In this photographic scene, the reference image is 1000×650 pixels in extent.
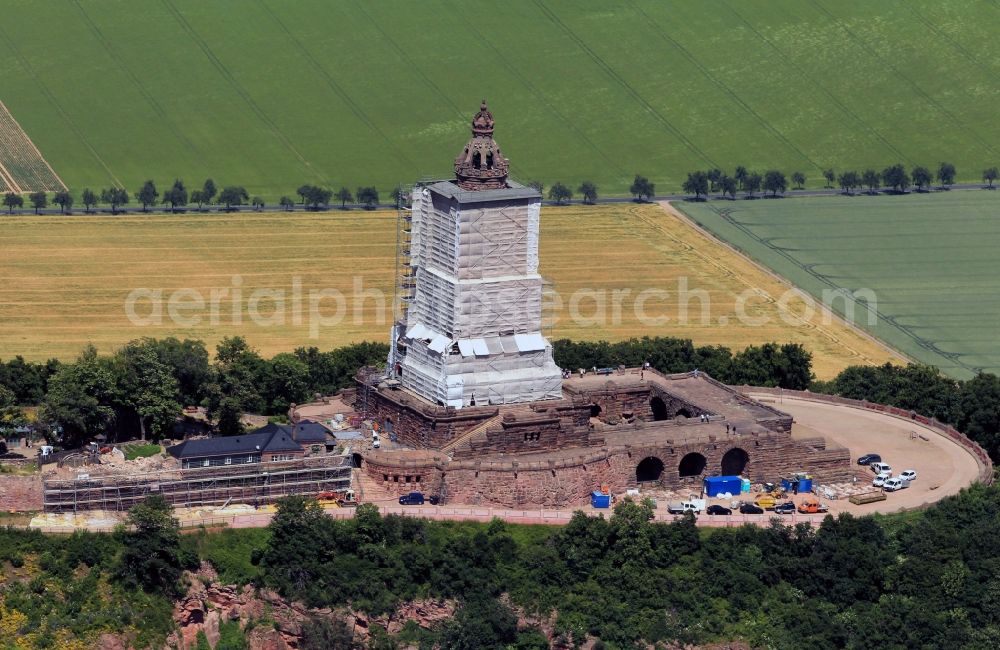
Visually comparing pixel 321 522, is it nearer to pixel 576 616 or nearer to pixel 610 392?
pixel 576 616

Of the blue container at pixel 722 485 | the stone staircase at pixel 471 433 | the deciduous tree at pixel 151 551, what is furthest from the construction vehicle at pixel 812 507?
the deciduous tree at pixel 151 551

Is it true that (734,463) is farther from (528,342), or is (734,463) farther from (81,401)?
(81,401)

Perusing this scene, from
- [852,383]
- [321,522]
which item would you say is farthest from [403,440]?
[852,383]

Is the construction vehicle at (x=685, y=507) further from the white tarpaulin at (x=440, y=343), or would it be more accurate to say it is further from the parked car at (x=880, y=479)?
the white tarpaulin at (x=440, y=343)

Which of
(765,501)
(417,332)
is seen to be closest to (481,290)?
(417,332)

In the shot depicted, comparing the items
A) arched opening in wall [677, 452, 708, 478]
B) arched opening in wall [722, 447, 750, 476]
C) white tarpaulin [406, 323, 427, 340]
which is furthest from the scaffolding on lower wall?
arched opening in wall [722, 447, 750, 476]

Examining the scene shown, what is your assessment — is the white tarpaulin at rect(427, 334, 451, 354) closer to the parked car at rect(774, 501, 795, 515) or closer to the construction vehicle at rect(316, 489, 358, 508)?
the construction vehicle at rect(316, 489, 358, 508)
